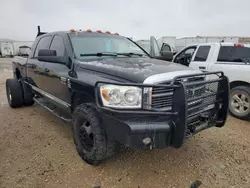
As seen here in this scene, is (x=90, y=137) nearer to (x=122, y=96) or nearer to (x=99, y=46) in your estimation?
(x=122, y=96)

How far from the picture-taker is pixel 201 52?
5.70 meters

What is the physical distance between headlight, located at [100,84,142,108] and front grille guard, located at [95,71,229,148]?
0.06 m

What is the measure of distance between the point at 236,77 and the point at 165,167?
3.25 m

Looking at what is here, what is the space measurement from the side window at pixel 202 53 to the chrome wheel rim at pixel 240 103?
1.29m

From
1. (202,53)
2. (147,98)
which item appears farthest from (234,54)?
(147,98)

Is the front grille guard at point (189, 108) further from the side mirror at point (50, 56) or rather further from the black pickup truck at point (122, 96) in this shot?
the side mirror at point (50, 56)

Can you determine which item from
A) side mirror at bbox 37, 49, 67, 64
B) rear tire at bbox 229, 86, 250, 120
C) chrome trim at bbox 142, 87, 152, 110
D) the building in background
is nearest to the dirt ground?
rear tire at bbox 229, 86, 250, 120

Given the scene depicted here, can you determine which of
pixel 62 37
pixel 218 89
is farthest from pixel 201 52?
pixel 62 37

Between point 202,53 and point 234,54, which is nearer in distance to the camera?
point 234,54

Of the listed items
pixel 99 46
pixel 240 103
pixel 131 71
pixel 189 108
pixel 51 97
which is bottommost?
pixel 240 103

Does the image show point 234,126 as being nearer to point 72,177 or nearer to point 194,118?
point 194,118

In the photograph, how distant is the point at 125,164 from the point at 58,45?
244cm

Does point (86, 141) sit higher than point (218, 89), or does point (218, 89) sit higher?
point (218, 89)

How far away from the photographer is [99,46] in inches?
142
